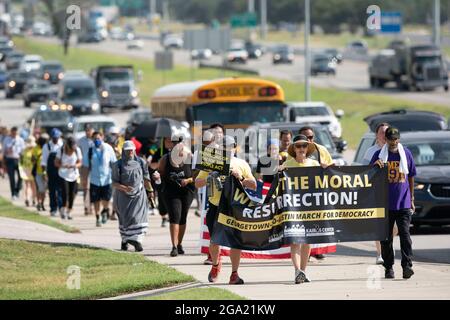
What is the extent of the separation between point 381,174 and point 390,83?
67.7 metres

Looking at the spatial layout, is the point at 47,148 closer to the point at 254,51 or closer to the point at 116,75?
the point at 116,75

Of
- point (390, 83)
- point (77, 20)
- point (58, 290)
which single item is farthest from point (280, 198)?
point (390, 83)

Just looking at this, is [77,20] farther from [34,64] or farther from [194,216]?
[34,64]

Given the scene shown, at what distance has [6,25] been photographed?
128625 millimetres

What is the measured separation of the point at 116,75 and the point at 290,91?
9.48 metres

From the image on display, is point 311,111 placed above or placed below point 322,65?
above

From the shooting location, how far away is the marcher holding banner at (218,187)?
1468cm

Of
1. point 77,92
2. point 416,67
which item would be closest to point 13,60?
point 77,92

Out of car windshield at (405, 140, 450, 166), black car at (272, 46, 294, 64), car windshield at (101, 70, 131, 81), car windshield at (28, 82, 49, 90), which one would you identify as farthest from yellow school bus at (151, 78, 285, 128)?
black car at (272, 46, 294, 64)

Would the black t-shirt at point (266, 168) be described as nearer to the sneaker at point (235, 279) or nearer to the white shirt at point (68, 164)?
the sneaker at point (235, 279)

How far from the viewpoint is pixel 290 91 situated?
2835 inches

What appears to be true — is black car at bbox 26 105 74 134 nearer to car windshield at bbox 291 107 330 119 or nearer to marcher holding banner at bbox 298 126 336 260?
car windshield at bbox 291 107 330 119

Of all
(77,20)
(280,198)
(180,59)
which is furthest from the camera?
(180,59)

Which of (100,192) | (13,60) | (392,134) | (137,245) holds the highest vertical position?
(392,134)
